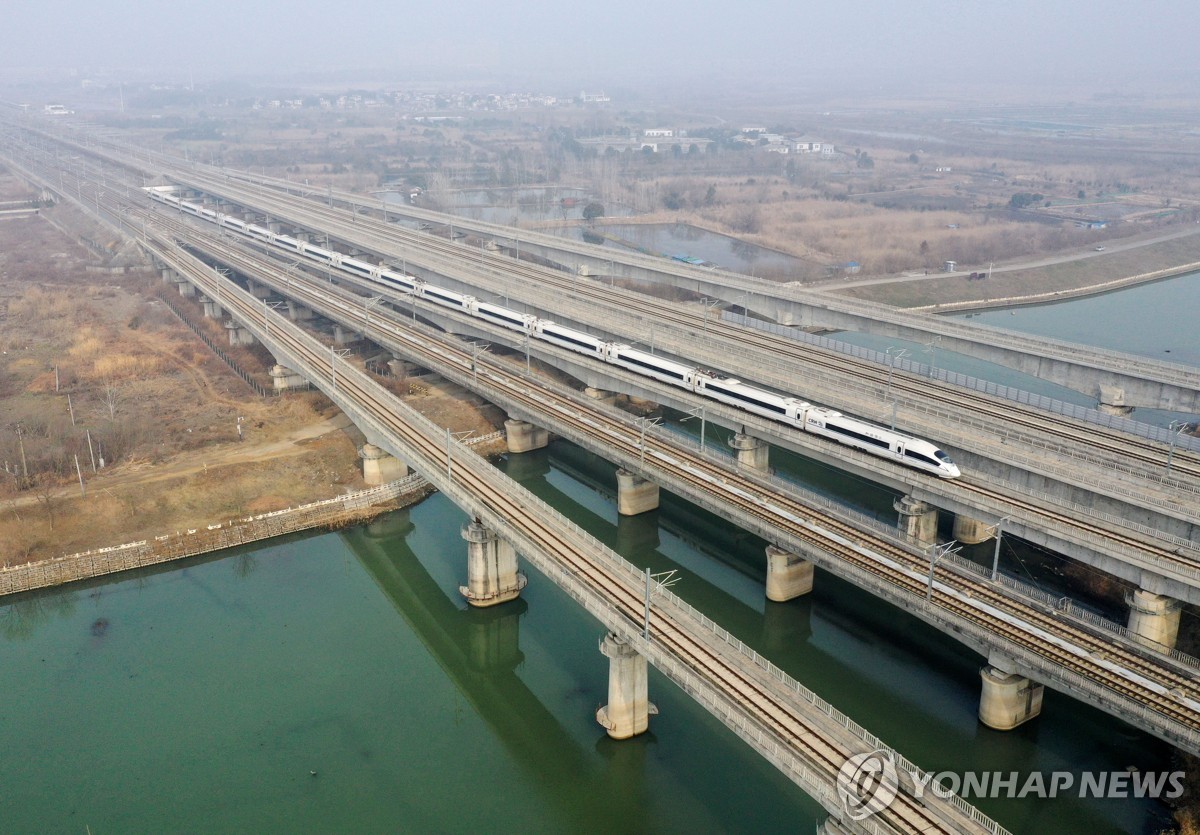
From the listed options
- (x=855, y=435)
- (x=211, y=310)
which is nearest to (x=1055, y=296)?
(x=855, y=435)

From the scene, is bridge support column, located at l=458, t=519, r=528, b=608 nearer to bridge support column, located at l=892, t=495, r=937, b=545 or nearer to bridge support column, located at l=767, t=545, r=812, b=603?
bridge support column, located at l=767, t=545, r=812, b=603

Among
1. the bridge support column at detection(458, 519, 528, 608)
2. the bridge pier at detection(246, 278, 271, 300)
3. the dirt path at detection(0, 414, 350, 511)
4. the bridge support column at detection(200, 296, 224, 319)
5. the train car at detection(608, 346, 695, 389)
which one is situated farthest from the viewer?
the bridge pier at detection(246, 278, 271, 300)

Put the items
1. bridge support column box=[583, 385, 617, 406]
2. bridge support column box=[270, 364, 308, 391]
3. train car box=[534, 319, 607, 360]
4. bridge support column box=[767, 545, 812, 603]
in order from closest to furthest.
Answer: bridge support column box=[767, 545, 812, 603] → train car box=[534, 319, 607, 360] → bridge support column box=[583, 385, 617, 406] → bridge support column box=[270, 364, 308, 391]

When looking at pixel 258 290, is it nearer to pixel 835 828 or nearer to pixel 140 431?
pixel 140 431

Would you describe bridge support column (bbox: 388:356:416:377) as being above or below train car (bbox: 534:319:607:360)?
below

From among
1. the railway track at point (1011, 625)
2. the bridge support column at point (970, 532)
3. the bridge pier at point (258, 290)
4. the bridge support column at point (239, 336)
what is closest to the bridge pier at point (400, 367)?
the bridge support column at point (239, 336)
